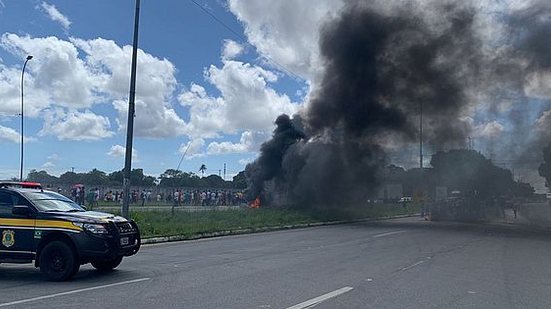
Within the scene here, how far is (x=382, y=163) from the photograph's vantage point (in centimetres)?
4297

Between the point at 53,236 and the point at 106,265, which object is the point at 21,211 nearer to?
the point at 53,236

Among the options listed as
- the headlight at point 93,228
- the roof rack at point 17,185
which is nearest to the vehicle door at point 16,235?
the roof rack at point 17,185

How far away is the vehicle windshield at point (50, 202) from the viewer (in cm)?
1035

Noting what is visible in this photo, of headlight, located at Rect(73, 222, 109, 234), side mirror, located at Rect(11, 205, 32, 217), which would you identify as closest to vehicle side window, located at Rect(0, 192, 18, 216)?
side mirror, located at Rect(11, 205, 32, 217)

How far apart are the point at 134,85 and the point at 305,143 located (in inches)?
1227

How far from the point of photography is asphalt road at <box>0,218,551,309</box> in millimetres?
8164

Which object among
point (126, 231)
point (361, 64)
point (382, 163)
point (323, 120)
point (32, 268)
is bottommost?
point (32, 268)

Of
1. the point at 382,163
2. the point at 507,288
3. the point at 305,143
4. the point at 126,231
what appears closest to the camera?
the point at 507,288

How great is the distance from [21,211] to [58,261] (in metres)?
1.07

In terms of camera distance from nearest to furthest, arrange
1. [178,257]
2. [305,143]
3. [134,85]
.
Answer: [178,257], [134,85], [305,143]

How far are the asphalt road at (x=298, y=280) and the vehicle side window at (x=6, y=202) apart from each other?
3.86 ft

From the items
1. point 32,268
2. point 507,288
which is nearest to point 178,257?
point 32,268

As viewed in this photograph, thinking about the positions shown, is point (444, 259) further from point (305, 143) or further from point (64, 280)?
point (305, 143)

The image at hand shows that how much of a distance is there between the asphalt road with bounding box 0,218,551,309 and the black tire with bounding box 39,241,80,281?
0.23 meters
